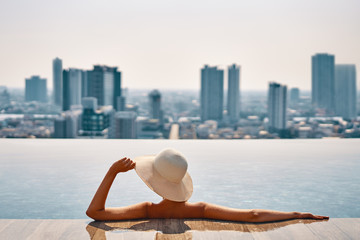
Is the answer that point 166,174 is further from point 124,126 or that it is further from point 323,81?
point 323,81

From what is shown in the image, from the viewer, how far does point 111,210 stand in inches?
82.2

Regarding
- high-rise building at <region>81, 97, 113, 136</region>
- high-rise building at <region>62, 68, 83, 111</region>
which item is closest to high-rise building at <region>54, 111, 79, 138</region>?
high-rise building at <region>81, 97, 113, 136</region>

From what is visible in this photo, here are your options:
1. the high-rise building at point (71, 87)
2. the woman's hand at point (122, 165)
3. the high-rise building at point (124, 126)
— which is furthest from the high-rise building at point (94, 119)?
the woman's hand at point (122, 165)

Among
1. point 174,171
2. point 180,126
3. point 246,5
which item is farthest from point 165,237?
point 180,126

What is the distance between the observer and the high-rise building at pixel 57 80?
23139mm

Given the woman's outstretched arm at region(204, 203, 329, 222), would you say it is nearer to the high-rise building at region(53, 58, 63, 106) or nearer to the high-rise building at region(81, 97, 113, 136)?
the high-rise building at region(81, 97, 113, 136)

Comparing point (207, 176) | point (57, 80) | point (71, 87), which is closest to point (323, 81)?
point (71, 87)

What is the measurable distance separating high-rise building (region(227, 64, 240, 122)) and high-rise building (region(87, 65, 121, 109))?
6.72 meters

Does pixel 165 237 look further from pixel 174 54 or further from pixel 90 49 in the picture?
pixel 90 49

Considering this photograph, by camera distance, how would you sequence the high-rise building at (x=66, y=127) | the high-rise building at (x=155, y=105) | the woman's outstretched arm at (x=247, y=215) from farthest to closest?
1. the high-rise building at (x=155, y=105)
2. the high-rise building at (x=66, y=127)
3. the woman's outstretched arm at (x=247, y=215)

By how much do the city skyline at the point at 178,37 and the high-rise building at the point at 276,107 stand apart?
0.79 metres

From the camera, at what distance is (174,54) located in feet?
74.0

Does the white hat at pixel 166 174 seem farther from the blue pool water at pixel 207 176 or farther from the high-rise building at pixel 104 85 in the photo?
the high-rise building at pixel 104 85

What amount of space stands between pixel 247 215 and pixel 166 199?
0.40m
